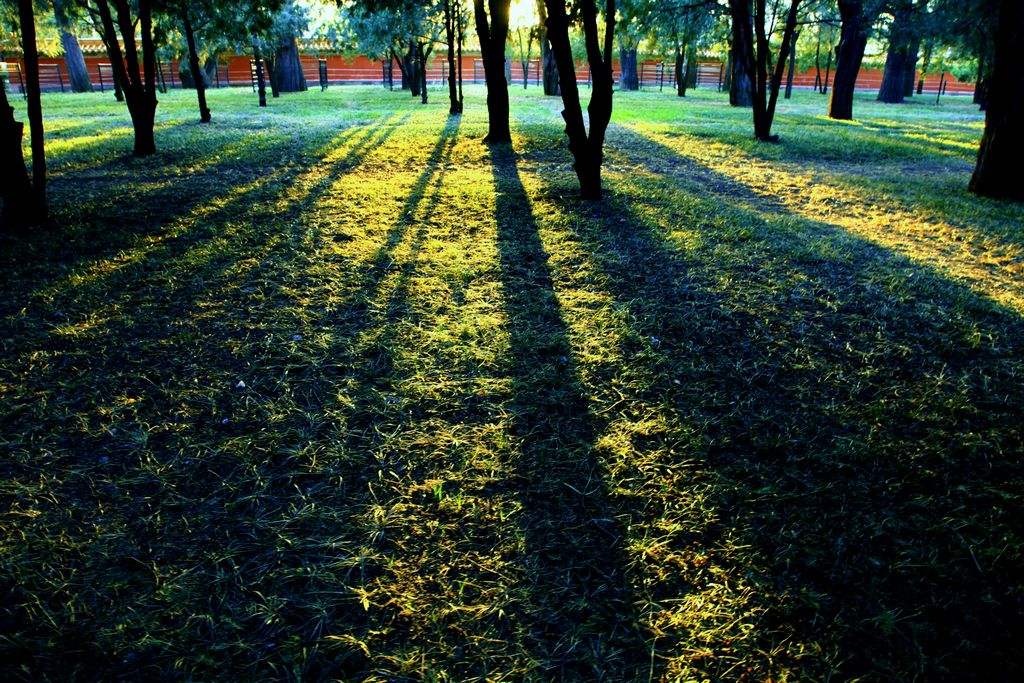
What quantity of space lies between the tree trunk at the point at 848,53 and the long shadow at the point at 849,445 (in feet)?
51.0

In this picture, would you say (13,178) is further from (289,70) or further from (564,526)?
(289,70)

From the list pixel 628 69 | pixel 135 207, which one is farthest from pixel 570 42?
pixel 628 69

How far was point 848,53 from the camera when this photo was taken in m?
16.9

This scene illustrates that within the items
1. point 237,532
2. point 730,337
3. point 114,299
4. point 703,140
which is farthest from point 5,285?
point 703,140

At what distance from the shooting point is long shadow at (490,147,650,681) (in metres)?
1.68

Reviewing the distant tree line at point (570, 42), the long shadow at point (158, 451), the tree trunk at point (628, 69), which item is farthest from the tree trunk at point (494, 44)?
the tree trunk at point (628, 69)

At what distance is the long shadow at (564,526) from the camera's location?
1.68 meters

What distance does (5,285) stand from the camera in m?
4.30

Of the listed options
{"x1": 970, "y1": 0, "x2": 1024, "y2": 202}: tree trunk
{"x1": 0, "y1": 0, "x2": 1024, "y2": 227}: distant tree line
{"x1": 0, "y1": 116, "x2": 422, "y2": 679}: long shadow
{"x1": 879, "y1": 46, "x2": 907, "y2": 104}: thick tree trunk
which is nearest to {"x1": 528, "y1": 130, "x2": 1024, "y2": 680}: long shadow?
{"x1": 0, "y1": 116, "x2": 422, "y2": 679}: long shadow

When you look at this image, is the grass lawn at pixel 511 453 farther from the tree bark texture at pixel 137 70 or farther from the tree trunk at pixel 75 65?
the tree trunk at pixel 75 65

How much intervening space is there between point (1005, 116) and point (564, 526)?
27.7 feet

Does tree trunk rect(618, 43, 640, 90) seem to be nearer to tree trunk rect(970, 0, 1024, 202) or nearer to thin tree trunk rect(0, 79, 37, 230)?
tree trunk rect(970, 0, 1024, 202)

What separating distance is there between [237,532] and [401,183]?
6658 millimetres

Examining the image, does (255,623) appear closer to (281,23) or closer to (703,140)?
(703,140)
